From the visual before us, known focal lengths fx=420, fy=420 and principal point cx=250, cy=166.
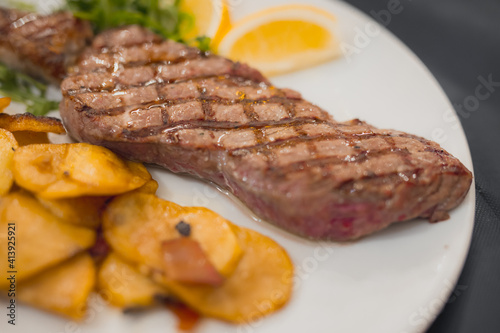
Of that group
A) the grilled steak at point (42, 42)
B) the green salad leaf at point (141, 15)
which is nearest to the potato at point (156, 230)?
the grilled steak at point (42, 42)

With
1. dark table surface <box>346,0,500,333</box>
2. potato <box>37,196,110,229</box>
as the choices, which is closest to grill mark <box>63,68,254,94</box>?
potato <box>37,196,110,229</box>

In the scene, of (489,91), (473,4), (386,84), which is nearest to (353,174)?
(386,84)

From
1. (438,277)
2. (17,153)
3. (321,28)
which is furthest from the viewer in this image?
(321,28)

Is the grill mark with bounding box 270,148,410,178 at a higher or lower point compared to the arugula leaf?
higher

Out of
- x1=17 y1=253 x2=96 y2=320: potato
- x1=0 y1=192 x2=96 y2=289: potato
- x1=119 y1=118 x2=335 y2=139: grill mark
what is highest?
x1=119 y1=118 x2=335 y2=139: grill mark

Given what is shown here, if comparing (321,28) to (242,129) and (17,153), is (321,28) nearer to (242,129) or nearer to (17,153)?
(242,129)

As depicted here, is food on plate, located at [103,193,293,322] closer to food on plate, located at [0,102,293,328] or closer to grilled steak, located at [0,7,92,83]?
food on plate, located at [0,102,293,328]

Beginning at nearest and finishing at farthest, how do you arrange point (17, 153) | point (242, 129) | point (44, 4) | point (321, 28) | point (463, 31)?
point (17, 153)
point (242, 129)
point (321, 28)
point (44, 4)
point (463, 31)
